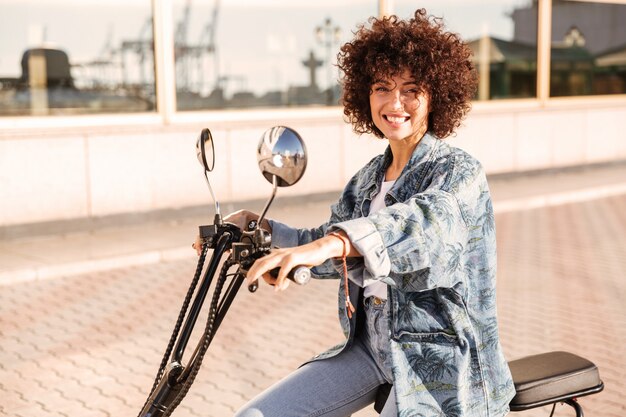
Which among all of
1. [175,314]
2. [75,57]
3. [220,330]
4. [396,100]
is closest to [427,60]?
[396,100]

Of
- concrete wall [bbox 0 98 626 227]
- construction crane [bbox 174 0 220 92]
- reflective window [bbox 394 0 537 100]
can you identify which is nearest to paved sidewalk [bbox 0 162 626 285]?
concrete wall [bbox 0 98 626 227]

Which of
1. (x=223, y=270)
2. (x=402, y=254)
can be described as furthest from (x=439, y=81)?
(x=223, y=270)

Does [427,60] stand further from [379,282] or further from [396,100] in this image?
[379,282]

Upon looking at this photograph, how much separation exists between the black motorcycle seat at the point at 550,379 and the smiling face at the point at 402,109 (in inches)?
29.7

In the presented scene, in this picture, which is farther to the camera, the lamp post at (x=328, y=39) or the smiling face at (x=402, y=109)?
the lamp post at (x=328, y=39)

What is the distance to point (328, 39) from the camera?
11984 mm

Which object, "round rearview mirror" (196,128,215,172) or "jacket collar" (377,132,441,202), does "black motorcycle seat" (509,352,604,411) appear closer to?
"jacket collar" (377,132,441,202)

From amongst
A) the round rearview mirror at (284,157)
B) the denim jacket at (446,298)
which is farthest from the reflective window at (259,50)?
the round rearview mirror at (284,157)

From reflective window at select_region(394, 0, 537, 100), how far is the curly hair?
10734 mm

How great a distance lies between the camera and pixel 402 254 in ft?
6.77

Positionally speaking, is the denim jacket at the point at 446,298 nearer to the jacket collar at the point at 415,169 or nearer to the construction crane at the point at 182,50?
the jacket collar at the point at 415,169

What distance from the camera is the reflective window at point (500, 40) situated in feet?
44.2

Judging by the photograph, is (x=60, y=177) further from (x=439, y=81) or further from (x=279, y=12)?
(x=439, y=81)

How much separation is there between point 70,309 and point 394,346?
464 centimetres
